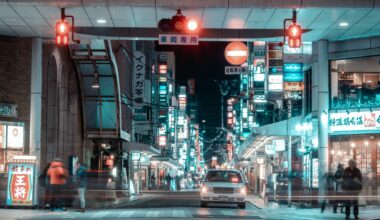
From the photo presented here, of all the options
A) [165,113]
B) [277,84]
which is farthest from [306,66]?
[165,113]

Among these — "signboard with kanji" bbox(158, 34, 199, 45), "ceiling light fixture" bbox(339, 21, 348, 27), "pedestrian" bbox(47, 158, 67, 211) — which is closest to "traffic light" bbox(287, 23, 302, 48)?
"signboard with kanji" bbox(158, 34, 199, 45)

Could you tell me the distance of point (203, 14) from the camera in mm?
23781

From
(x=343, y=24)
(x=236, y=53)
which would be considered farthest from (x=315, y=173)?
(x=343, y=24)

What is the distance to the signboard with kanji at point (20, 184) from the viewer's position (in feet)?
79.8

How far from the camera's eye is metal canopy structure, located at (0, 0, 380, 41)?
73.9 ft

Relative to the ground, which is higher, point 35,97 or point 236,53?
point 236,53

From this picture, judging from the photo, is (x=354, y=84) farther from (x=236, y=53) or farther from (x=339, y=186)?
(x=339, y=186)

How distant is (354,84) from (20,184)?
15801mm

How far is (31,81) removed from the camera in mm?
28344

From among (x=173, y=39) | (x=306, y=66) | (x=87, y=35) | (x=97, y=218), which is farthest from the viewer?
(x=306, y=66)

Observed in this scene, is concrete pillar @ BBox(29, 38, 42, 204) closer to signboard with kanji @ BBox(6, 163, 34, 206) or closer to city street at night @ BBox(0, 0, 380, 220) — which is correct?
city street at night @ BBox(0, 0, 380, 220)

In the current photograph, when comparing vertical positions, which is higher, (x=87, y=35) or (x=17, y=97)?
(x=87, y=35)

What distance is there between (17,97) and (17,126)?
1199mm

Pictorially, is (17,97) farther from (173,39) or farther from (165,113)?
(165,113)
